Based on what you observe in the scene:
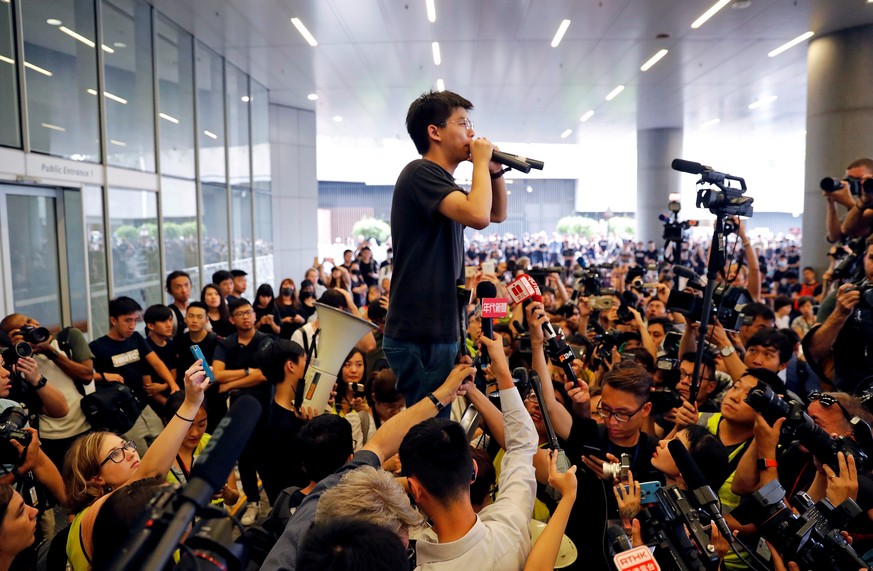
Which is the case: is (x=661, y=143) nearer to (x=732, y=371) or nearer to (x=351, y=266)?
(x=351, y=266)

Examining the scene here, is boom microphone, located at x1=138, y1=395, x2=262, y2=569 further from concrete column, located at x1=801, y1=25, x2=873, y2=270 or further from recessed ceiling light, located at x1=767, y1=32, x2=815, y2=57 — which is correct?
recessed ceiling light, located at x1=767, y1=32, x2=815, y2=57

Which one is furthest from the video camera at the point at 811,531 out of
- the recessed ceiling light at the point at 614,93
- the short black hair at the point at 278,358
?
the recessed ceiling light at the point at 614,93

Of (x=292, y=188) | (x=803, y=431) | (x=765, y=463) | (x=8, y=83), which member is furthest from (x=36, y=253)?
(x=292, y=188)

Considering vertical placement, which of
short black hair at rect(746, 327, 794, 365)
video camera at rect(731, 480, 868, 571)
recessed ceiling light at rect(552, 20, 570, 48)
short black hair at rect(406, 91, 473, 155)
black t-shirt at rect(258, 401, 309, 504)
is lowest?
black t-shirt at rect(258, 401, 309, 504)

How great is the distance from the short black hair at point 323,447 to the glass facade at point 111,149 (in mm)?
4345

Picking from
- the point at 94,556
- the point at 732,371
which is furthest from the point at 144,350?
the point at 732,371

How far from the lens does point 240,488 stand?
4738 millimetres

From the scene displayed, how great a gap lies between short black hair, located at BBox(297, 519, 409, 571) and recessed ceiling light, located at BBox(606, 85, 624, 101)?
13.1m

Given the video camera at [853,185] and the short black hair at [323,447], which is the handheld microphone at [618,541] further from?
the video camera at [853,185]

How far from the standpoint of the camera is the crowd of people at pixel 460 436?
1689 millimetres

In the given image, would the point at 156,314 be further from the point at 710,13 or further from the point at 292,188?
the point at 292,188

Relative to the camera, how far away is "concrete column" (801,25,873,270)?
874 centimetres

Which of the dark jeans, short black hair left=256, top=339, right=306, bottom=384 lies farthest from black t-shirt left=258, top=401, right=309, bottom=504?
the dark jeans

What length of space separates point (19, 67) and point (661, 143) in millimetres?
16232
